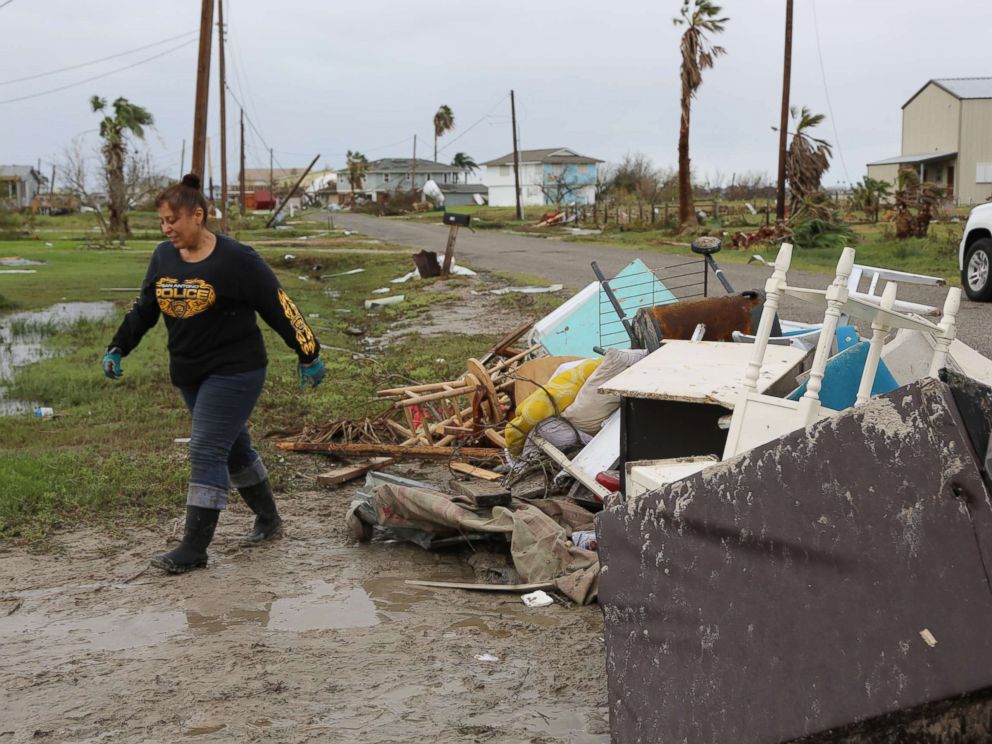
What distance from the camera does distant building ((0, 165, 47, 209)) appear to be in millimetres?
93750

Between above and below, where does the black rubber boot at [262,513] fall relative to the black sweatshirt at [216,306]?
below

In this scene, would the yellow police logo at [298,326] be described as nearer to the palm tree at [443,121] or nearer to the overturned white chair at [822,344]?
the overturned white chair at [822,344]

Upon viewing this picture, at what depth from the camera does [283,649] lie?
→ 4203mm

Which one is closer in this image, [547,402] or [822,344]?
[822,344]

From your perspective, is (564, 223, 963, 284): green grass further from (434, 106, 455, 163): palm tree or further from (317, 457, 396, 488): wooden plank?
(434, 106, 455, 163): palm tree

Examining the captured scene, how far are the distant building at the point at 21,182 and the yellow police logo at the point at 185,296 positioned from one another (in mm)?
93249

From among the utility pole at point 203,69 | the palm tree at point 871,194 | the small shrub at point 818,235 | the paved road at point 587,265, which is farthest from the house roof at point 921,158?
the utility pole at point 203,69

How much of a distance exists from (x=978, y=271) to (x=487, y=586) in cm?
1095

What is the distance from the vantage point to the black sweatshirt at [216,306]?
5.01 m

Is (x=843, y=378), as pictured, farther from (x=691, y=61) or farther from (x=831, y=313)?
(x=691, y=61)

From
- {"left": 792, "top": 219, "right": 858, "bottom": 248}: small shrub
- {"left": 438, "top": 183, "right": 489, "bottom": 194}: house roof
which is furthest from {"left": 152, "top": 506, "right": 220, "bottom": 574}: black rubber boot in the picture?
{"left": 438, "top": 183, "right": 489, "bottom": 194}: house roof

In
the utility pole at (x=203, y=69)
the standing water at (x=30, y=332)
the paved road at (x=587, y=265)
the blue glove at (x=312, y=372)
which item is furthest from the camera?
the utility pole at (x=203, y=69)

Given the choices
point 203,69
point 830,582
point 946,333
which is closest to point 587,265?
point 203,69

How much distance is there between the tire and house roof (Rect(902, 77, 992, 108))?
41895 mm
